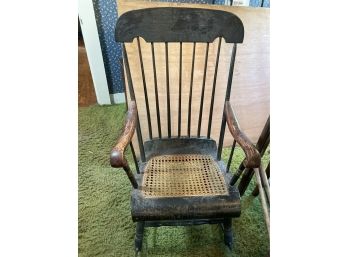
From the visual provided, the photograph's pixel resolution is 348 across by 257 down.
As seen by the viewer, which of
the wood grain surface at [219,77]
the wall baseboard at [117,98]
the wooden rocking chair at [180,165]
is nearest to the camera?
the wooden rocking chair at [180,165]

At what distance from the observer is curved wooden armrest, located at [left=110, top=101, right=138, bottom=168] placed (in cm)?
77

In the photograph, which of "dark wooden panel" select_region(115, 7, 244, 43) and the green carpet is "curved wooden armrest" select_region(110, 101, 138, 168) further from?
the green carpet

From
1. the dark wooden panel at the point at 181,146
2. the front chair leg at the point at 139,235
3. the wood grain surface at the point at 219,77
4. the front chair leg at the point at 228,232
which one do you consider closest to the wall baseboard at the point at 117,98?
the wood grain surface at the point at 219,77

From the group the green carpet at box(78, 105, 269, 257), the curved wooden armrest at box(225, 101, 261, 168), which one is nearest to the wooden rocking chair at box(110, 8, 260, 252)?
the curved wooden armrest at box(225, 101, 261, 168)

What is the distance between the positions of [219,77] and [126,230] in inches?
42.5

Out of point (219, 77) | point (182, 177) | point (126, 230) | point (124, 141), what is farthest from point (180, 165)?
point (219, 77)

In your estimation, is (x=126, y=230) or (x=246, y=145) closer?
(x=246, y=145)

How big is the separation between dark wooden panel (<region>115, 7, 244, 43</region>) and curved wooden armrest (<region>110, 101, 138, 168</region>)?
29cm

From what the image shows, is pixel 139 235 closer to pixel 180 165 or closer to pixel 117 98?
pixel 180 165

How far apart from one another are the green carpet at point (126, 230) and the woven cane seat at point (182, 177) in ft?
1.34

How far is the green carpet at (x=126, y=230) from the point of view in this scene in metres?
1.20

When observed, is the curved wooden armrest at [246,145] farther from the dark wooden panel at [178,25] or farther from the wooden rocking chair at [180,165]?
the dark wooden panel at [178,25]

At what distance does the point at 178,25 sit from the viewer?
100 cm
